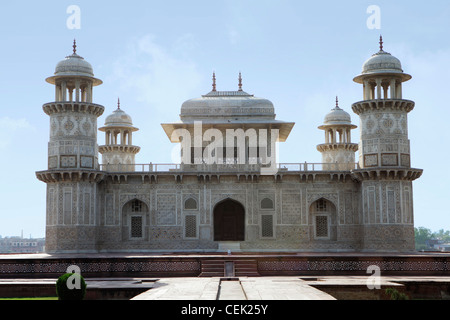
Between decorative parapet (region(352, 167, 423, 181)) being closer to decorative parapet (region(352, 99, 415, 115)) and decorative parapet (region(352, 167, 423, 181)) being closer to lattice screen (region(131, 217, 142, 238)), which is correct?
decorative parapet (region(352, 99, 415, 115))

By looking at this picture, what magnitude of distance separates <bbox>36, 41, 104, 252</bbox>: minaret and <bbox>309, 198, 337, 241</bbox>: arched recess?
1022cm

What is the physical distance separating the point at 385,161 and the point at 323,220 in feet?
13.9

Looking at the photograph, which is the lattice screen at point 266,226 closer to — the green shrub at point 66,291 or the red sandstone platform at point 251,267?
the red sandstone platform at point 251,267

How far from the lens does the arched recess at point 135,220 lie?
97.9 ft

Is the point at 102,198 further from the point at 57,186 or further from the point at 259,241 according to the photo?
the point at 259,241

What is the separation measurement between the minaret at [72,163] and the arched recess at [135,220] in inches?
75.1

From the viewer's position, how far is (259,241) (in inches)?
1162

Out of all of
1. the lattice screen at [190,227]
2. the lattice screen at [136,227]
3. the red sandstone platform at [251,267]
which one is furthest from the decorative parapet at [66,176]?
the red sandstone platform at [251,267]

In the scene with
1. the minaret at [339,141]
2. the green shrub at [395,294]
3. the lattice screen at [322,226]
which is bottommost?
the green shrub at [395,294]

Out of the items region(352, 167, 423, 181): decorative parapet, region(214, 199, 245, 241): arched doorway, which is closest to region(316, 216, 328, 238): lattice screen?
region(352, 167, 423, 181): decorative parapet

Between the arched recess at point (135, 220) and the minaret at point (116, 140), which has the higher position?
the minaret at point (116, 140)

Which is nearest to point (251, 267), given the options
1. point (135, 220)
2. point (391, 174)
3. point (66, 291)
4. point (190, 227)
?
point (66, 291)

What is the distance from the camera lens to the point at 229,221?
1191 inches
